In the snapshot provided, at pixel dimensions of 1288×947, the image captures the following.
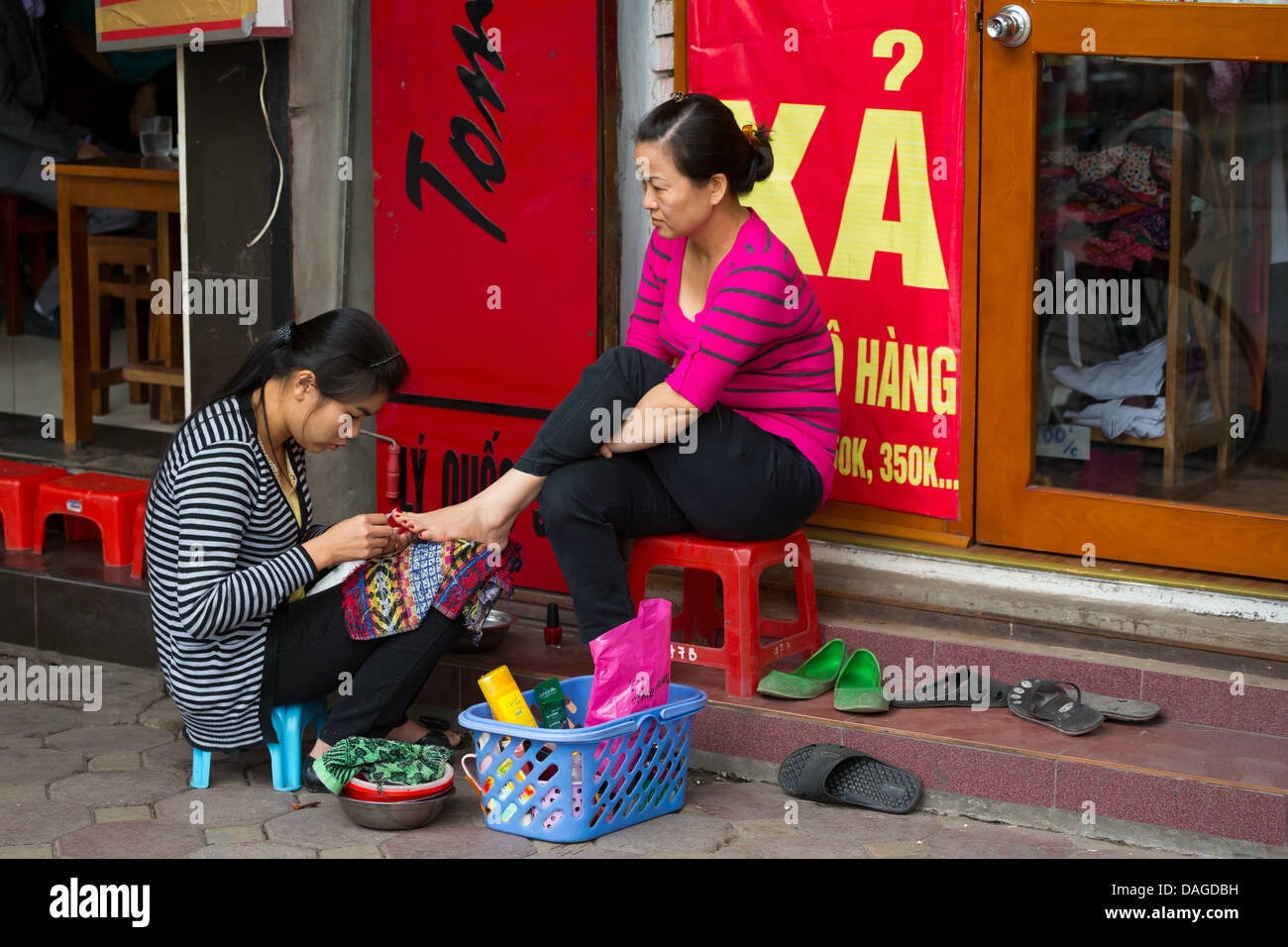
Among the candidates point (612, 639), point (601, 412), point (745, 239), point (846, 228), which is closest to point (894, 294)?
point (846, 228)

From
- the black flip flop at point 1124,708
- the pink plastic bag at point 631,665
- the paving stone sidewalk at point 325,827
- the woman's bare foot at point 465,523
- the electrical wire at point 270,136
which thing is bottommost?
the paving stone sidewalk at point 325,827

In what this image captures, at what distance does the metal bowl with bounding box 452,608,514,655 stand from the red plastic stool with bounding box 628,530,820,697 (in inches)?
21.7

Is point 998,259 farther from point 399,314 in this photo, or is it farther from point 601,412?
point 399,314

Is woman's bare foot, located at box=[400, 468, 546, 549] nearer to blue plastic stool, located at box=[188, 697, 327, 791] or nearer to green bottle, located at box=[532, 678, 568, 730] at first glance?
green bottle, located at box=[532, 678, 568, 730]

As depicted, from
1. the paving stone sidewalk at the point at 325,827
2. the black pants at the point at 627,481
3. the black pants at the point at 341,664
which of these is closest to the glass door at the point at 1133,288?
the black pants at the point at 627,481

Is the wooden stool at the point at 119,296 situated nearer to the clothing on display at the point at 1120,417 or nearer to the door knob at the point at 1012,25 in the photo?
the door knob at the point at 1012,25

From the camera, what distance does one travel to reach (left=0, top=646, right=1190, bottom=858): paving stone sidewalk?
350 cm

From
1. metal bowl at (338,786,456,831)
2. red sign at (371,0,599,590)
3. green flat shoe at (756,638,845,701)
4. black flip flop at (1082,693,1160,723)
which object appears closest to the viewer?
metal bowl at (338,786,456,831)

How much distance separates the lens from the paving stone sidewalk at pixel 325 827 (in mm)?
3500

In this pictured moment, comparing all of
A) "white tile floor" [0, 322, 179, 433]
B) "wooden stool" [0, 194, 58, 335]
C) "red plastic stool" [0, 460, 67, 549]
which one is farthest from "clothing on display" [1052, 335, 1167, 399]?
"wooden stool" [0, 194, 58, 335]

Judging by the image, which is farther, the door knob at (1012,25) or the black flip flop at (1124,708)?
the door knob at (1012,25)

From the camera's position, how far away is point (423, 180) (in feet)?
16.5

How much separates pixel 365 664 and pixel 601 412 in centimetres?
85

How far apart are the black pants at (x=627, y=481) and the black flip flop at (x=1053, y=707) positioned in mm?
727
